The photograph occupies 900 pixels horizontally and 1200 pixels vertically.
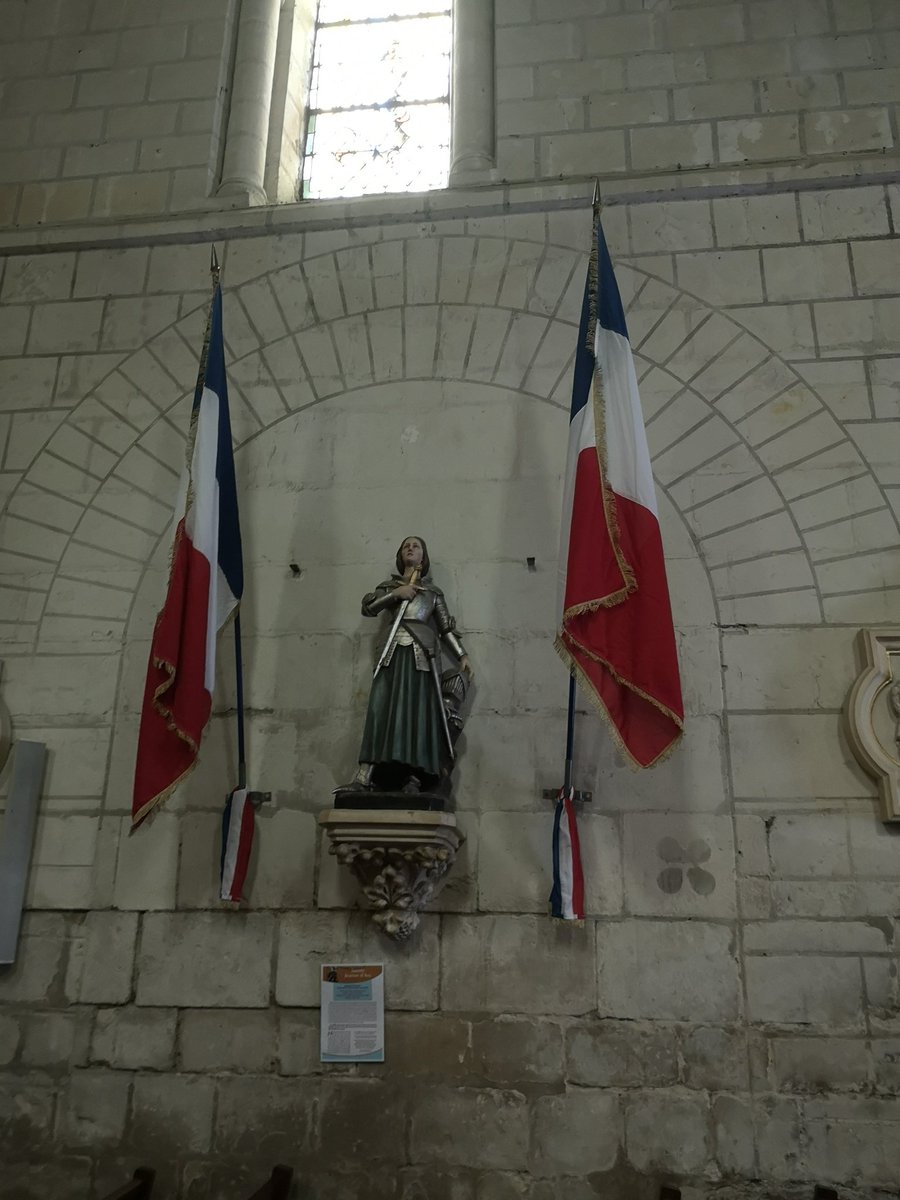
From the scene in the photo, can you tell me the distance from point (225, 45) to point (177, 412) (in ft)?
7.11

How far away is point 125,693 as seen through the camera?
4.52 metres

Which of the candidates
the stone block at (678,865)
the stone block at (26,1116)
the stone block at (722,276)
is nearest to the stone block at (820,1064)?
the stone block at (678,865)

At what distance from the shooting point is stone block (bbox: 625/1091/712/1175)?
143 inches

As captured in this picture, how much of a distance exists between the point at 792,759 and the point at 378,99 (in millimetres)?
4027

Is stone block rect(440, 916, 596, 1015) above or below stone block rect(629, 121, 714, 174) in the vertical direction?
below

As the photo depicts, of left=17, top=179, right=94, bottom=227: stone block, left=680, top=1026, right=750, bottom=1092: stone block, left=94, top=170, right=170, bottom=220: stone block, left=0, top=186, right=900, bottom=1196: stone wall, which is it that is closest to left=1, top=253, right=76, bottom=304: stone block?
left=0, top=186, right=900, bottom=1196: stone wall

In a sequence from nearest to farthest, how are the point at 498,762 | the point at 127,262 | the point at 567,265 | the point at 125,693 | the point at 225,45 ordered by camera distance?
the point at 498,762 → the point at 125,693 → the point at 567,265 → the point at 127,262 → the point at 225,45

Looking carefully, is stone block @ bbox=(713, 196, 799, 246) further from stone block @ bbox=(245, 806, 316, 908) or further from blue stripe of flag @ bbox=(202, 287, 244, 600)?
stone block @ bbox=(245, 806, 316, 908)

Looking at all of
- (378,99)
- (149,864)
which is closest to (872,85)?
(378,99)

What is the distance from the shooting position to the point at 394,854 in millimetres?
3811

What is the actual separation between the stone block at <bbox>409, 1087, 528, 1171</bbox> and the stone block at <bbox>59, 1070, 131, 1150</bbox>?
1.08 m

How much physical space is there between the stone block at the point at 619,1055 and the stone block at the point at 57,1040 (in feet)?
5.87

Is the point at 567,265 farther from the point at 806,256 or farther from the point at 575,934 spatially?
the point at 575,934

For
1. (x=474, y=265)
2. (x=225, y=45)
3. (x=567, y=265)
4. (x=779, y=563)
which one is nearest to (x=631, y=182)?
(x=567, y=265)
